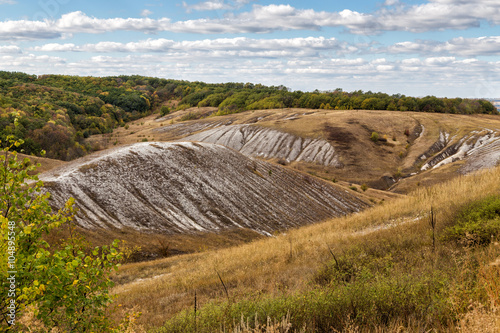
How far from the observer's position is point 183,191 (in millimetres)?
34750

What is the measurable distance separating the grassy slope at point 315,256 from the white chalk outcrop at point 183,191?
44.1 ft

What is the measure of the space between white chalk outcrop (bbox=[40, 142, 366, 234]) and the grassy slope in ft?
44.1

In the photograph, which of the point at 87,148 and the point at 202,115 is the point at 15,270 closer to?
the point at 87,148

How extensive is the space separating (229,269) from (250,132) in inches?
3487

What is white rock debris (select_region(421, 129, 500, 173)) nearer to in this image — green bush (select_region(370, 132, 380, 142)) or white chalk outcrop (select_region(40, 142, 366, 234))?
green bush (select_region(370, 132, 380, 142))

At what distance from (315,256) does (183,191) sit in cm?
2441

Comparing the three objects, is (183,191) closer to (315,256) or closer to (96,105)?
(315,256)

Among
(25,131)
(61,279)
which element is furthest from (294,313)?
(25,131)

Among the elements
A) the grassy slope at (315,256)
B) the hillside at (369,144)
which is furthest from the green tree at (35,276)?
the hillside at (369,144)

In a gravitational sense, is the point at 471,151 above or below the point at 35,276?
below

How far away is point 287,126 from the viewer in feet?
333

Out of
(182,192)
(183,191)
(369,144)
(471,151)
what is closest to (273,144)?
(369,144)

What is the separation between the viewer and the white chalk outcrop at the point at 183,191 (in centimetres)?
2959

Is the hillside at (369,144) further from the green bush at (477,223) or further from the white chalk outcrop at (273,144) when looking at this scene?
the green bush at (477,223)
